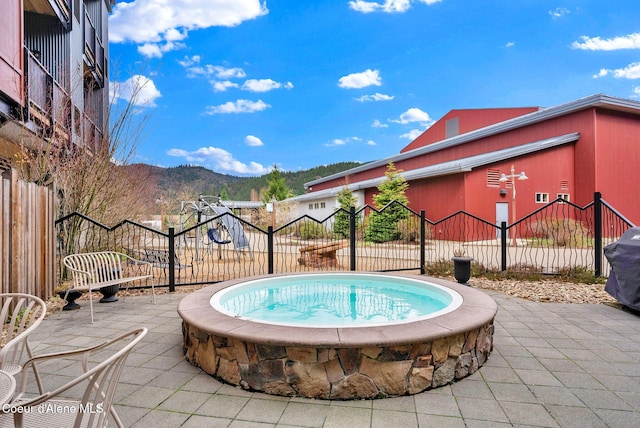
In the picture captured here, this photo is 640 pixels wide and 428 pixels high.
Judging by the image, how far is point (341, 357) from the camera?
88.4 inches

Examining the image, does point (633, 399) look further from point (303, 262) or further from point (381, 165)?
point (381, 165)

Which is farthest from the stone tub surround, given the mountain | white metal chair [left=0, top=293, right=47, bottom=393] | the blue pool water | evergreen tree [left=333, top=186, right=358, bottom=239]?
the mountain

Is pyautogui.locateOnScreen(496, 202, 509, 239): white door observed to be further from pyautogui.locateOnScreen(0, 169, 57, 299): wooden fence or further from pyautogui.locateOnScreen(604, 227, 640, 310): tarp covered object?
pyautogui.locateOnScreen(0, 169, 57, 299): wooden fence

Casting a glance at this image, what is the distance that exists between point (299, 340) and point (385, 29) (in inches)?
680

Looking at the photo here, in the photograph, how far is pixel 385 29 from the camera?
16156mm

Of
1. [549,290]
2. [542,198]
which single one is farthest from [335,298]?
[542,198]

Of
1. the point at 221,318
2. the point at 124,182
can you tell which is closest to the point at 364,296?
the point at 221,318

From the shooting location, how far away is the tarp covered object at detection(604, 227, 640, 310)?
4.05 metres

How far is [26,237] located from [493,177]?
14591 millimetres

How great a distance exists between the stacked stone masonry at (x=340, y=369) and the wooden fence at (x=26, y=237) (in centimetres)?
309

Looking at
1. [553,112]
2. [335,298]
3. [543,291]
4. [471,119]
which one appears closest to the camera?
[335,298]

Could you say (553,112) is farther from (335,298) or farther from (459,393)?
(459,393)

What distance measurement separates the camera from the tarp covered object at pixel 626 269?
13.3 feet

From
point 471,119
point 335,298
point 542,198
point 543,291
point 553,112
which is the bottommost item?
point 543,291
